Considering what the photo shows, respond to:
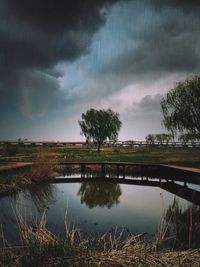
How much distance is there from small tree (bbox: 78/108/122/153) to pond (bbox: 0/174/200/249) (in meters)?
24.9

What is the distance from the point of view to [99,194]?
1661cm

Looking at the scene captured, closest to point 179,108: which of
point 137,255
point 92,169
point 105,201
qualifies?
point 92,169

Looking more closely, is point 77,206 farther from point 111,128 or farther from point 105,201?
point 111,128

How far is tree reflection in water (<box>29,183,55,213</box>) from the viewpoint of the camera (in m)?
12.9

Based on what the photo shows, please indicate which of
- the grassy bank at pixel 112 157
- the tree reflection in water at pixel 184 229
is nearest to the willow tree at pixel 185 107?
the grassy bank at pixel 112 157

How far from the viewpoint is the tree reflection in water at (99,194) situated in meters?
14.1

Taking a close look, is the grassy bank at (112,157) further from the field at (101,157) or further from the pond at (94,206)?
the pond at (94,206)

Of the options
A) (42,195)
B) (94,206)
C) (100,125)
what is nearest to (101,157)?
(100,125)

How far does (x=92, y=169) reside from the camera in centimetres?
2864

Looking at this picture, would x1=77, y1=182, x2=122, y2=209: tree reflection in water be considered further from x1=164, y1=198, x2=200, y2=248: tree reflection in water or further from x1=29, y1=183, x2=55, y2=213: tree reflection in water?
x1=164, y1=198, x2=200, y2=248: tree reflection in water

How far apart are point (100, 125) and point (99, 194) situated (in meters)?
29.5

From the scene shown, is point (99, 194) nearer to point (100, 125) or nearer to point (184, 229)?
point (184, 229)

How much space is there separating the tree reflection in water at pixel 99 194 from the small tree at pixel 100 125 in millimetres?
25610

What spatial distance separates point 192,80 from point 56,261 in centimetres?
2647
